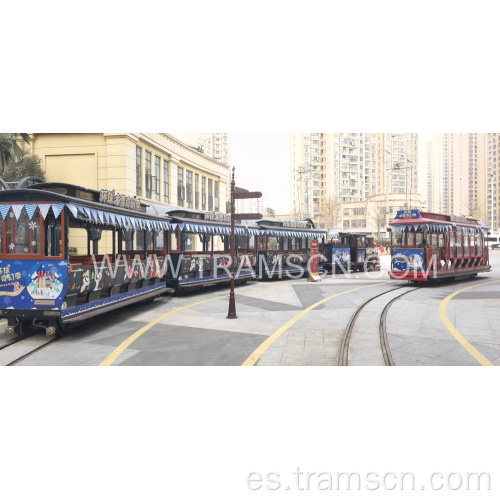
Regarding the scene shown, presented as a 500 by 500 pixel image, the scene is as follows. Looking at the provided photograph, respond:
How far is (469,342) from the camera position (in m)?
7.96

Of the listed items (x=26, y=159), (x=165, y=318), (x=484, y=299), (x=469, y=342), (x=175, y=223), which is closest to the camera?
(x=469, y=342)

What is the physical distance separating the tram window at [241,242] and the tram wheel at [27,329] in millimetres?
11205

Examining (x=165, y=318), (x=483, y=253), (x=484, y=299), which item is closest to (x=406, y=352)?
(x=165, y=318)

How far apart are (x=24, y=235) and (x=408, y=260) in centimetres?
1571

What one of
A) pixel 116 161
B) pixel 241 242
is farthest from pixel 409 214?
pixel 116 161

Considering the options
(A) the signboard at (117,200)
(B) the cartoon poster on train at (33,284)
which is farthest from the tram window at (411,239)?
(B) the cartoon poster on train at (33,284)

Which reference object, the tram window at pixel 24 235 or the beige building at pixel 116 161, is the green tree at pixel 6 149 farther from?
the tram window at pixel 24 235

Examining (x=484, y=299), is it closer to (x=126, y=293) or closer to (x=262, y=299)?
(x=262, y=299)

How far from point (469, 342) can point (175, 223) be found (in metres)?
10.6

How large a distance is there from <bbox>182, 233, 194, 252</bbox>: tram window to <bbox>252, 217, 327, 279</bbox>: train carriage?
182 inches

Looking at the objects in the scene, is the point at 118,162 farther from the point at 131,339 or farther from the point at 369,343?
the point at 369,343

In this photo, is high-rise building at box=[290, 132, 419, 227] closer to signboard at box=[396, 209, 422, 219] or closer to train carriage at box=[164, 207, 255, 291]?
signboard at box=[396, 209, 422, 219]

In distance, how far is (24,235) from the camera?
8.20 m

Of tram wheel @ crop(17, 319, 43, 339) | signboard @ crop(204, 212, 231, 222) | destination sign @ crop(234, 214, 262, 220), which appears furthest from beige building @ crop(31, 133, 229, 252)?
tram wheel @ crop(17, 319, 43, 339)
